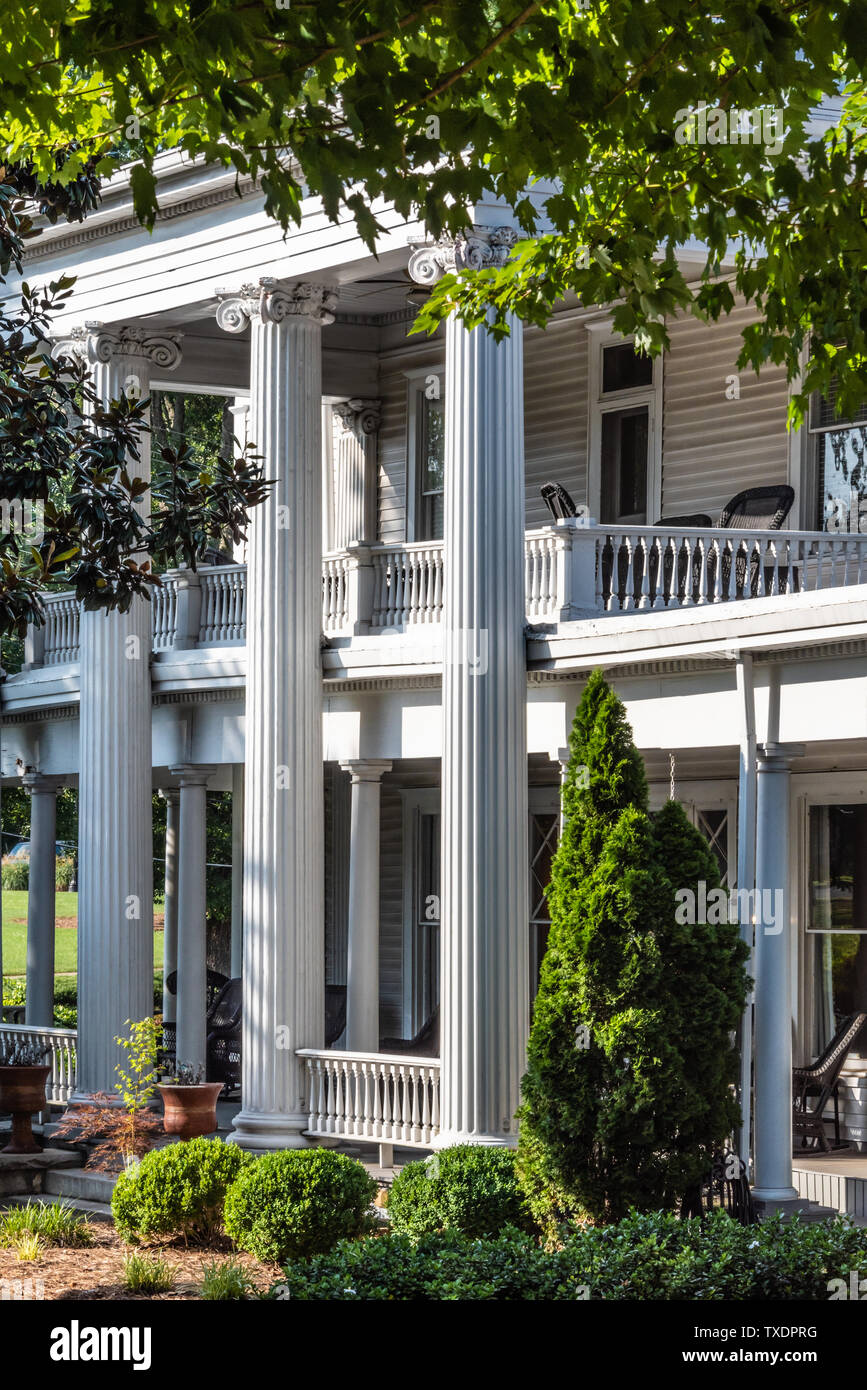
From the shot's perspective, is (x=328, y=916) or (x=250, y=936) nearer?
(x=250, y=936)

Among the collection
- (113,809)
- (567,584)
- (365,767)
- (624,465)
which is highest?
(624,465)

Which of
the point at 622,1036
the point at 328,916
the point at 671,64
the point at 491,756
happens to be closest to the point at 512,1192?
the point at 622,1036

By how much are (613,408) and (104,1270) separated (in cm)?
1084

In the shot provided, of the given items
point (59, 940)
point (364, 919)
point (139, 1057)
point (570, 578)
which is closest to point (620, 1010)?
point (570, 578)

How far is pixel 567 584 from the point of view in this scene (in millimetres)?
17109

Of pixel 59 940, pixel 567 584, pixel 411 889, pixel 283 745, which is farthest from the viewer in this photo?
pixel 59 940

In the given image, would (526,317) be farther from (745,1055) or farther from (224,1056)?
(224,1056)

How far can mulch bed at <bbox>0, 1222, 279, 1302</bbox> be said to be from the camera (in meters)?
14.0

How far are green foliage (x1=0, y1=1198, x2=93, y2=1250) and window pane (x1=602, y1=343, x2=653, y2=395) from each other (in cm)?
1053

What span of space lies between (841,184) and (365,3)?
3171mm

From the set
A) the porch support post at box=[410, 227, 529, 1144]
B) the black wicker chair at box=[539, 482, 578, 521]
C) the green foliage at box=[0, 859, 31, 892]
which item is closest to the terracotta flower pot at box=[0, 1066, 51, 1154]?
the porch support post at box=[410, 227, 529, 1144]

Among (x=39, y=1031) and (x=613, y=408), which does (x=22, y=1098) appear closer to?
(x=39, y=1031)

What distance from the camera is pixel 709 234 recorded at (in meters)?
9.15

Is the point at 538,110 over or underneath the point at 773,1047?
over
